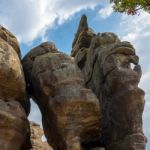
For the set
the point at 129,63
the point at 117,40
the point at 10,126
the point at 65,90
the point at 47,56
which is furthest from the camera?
the point at 117,40

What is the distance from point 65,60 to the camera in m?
18.1

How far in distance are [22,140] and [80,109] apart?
2.45 meters

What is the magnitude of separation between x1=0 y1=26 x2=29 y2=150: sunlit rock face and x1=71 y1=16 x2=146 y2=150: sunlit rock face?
3.68 m

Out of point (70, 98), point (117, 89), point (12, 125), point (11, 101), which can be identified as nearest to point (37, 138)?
point (117, 89)

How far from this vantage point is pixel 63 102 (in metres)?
16.7

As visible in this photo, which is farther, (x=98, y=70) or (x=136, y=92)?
(x=98, y=70)

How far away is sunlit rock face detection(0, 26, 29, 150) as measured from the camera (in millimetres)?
15898

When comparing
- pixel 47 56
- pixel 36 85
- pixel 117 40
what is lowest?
pixel 36 85

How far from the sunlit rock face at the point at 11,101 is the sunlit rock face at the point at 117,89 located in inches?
145

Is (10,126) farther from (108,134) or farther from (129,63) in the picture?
(129,63)

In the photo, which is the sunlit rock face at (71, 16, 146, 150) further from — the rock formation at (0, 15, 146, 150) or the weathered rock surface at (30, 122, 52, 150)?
the weathered rock surface at (30, 122, 52, 150)

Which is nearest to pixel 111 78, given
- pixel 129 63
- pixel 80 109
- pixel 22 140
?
pixel 129 63

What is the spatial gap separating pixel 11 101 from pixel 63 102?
195 centimetres

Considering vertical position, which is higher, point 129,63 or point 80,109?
point 129,63
